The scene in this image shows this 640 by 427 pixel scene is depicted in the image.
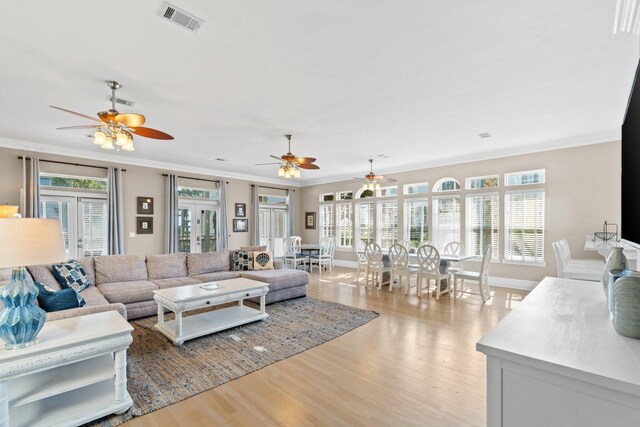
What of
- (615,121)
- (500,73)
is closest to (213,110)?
(500,73)

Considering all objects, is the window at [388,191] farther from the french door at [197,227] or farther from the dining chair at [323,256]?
the french door at [197,227]

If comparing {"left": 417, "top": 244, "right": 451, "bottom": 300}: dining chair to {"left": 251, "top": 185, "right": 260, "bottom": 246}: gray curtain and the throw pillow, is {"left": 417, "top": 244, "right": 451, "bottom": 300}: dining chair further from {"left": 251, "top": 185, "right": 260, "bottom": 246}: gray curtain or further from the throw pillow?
{"left": 251, "top": 185, "right": 260, "bottom": 246}: gray curtain

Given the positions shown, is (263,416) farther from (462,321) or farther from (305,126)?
(305,126)

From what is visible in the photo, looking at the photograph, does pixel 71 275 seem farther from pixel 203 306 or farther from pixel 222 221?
pixel 222 221

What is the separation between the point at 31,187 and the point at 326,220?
23.7ft

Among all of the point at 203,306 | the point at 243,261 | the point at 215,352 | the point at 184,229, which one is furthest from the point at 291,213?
the point at 215,352

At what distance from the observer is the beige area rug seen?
2.45 meters

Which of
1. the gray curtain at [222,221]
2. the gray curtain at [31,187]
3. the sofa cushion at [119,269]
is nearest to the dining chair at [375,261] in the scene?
the gray curtain at [222,221]

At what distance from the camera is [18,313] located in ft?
6.08

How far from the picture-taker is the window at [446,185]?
23.0ft

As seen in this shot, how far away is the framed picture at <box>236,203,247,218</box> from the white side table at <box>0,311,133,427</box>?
6520 millimetres

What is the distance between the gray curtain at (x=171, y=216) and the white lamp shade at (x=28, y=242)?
5793 mm

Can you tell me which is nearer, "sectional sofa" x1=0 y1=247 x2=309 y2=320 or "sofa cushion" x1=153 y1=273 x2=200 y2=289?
"sectional sofa" x1=0 y1=247 x2=309 y2=320

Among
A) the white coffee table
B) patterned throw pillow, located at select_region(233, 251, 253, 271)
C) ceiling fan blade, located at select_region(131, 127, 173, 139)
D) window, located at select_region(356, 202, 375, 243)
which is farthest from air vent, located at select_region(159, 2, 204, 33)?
window, located at select_region(356, 202, 375, 243)
